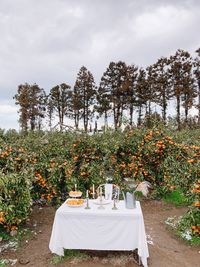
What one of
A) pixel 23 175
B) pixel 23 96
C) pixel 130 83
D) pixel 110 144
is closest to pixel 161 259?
pixel 23 175

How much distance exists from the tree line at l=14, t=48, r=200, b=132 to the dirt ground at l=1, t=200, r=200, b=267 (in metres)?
19.0

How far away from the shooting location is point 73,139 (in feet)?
20.9

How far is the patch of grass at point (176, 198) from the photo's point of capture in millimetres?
6121

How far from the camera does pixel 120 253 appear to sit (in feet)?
11.3

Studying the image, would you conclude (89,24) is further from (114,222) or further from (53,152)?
(114,222)

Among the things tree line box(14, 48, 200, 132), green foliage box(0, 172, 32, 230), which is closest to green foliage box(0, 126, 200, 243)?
green foliage box(0, 172, 32, 230)

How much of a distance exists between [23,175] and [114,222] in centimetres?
203

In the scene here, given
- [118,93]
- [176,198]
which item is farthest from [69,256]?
[118,93]

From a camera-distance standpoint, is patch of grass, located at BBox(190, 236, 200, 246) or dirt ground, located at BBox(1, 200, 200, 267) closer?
dirt ground, located at BBox(1, 200, 200, 267)

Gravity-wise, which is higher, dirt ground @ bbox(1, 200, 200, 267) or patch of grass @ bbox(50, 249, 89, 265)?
patch of grass @ bbox(50, 249, 89, 265)

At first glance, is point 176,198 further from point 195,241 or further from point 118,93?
point 118,93

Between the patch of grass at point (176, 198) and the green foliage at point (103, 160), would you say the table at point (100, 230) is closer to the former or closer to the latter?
the green foliage at point (103, 160)

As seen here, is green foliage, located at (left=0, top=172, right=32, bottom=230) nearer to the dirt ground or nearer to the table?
the dirt ground

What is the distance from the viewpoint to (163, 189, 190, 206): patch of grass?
6.12 meters
